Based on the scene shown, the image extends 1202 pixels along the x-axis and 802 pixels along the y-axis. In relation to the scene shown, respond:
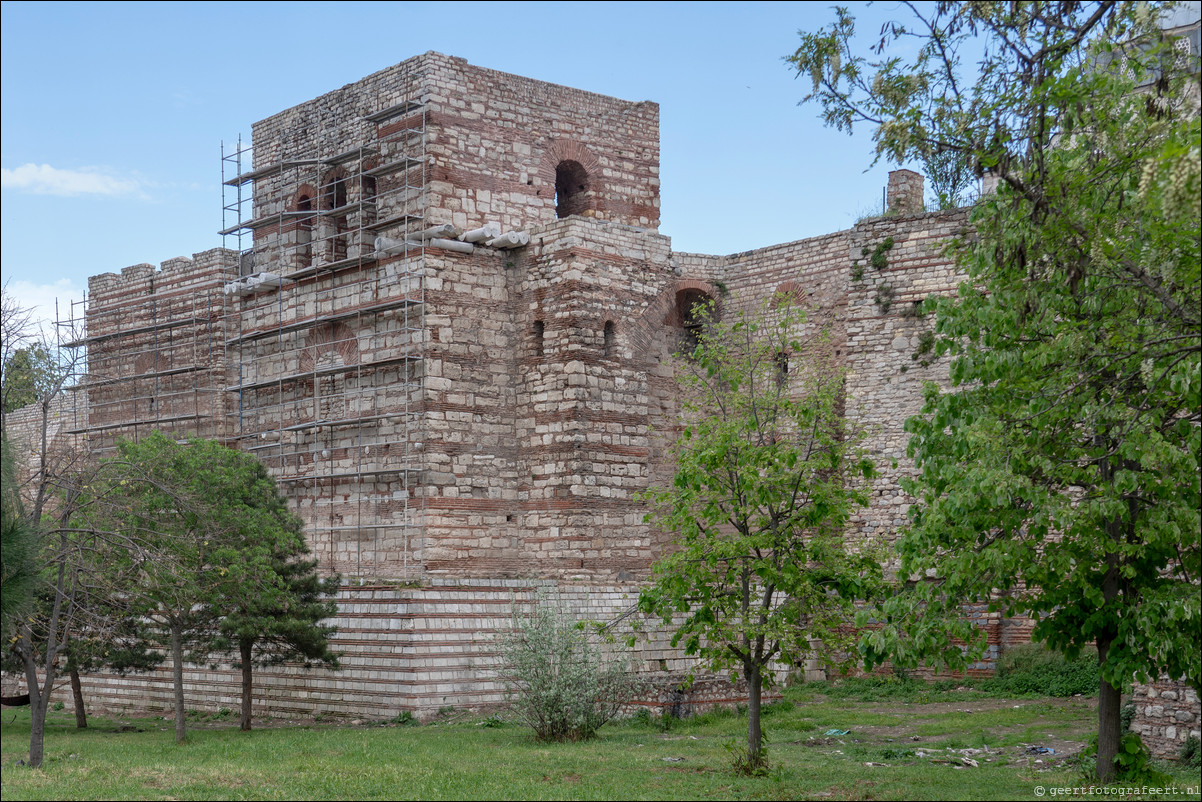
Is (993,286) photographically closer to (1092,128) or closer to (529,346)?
(1092,128)

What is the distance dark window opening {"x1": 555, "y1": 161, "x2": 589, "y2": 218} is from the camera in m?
21.6

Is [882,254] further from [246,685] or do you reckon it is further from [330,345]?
[246,685]

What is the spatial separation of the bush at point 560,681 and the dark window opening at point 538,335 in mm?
5505

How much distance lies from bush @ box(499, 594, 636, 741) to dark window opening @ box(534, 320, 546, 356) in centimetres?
551

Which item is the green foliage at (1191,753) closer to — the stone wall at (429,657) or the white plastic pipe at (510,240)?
the stone wall at (429,657)

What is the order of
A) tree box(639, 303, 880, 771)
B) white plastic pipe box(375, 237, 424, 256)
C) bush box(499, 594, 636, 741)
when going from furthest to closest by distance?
1. white plastic pipe box(375, 237, 424, 256)
2. bush box(499, 594, 636, 741)
3. tree box(639, 303, 880, 771)

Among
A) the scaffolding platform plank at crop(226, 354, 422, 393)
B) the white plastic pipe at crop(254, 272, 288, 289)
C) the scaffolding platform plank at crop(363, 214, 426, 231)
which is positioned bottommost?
the scaffolding platform plank at crop(226, 354, 422, 393)

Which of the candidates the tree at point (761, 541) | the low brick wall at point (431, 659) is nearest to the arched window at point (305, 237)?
the low brick wall at point (431, 659)

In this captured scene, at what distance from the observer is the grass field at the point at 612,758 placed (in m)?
10.4

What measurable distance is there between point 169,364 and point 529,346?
26.1 feet

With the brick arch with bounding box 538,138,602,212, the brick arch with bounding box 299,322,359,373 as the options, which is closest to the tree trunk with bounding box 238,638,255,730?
the brick arch with bounding box 299,322,359,373

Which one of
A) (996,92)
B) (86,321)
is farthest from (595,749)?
(86,321)

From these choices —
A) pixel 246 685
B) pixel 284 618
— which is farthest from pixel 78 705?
pixel 284 618

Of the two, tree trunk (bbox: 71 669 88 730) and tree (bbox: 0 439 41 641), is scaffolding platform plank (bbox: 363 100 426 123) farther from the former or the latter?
tree (bbox: 0 439 41 641)
